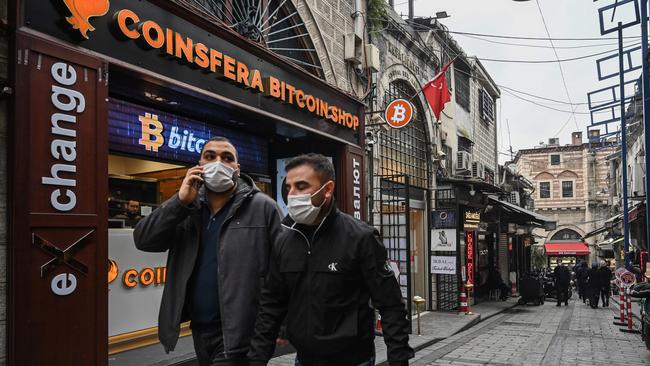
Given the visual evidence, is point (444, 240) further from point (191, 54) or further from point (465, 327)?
point (191, 54)

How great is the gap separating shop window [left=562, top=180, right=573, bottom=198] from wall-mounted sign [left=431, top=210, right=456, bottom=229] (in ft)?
143

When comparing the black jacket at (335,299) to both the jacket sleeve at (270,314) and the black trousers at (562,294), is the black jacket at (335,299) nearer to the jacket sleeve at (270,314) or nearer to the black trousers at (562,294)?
the jacket sleeve at (270,314)

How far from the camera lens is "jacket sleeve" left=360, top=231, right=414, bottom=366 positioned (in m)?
2.90

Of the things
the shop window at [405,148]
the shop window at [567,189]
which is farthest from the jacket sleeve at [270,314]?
the shop window at [567,189]

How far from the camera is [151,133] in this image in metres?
7.18

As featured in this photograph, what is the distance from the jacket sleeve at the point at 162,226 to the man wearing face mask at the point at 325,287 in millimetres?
672

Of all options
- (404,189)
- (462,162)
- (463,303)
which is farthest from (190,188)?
(462,162)

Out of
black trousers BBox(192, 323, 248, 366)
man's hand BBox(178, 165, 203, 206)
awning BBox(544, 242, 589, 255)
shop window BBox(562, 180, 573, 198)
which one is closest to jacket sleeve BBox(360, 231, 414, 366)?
black trousers BBox(192, 323, 248, 366)

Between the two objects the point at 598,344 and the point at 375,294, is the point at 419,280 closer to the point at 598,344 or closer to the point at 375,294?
the point at 598,344

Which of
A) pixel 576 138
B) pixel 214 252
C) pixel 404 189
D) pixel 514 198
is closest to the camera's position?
pixel 214 252

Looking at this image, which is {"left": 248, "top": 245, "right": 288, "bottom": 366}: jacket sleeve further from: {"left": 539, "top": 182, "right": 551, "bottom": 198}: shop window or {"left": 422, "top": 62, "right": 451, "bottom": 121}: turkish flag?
{"left": 539, "top": 182, "right": 551, "bottom": 198}: shop window

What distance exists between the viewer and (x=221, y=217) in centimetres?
353

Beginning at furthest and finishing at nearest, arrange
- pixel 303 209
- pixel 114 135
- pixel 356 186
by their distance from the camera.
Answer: pixel 356 186 → pixel 114 135 → pixel 303 209

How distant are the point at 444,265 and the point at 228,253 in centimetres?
1098
